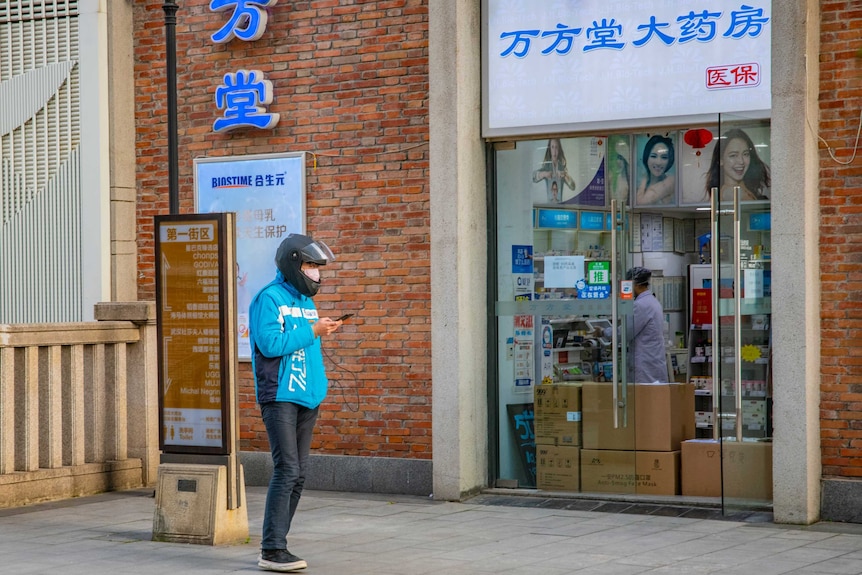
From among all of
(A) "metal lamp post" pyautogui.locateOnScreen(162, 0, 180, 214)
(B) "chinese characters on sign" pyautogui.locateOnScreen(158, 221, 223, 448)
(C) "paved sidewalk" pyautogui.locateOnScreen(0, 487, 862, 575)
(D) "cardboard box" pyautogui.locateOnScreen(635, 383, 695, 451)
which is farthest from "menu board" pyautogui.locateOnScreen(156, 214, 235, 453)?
(D) "cardboard box" pyautogui.locateOnScreen(635, 383, 695, 451)

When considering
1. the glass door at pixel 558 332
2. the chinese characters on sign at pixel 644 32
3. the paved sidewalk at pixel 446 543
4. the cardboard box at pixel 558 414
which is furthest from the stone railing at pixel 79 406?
the chinese characters on sign at pixel 644 32

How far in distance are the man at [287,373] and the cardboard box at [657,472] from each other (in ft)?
11.4

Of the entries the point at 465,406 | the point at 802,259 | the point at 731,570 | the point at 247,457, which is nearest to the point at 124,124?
the point at 247,457

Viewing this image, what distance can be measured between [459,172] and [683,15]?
2210 mm

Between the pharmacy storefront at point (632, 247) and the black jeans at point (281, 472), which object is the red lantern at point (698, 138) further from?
the black jeans at point (281, 472)

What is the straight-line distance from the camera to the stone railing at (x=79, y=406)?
10562mm

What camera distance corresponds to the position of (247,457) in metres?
11.6

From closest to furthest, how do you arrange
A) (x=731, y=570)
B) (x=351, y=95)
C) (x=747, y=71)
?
(x=731, y=570), (x=747, y=71), (x=351, y=95)

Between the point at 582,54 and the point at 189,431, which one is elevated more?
the point at 582,54

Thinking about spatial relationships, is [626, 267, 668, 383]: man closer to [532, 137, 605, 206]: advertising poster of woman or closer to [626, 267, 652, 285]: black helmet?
[626, 267, 652, 285]: black helmet

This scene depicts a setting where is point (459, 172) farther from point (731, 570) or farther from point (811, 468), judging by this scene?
point (731, 570)

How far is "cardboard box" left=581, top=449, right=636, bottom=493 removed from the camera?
A: 33.8 feet

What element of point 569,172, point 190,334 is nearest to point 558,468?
point 569,172

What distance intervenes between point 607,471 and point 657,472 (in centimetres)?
43
